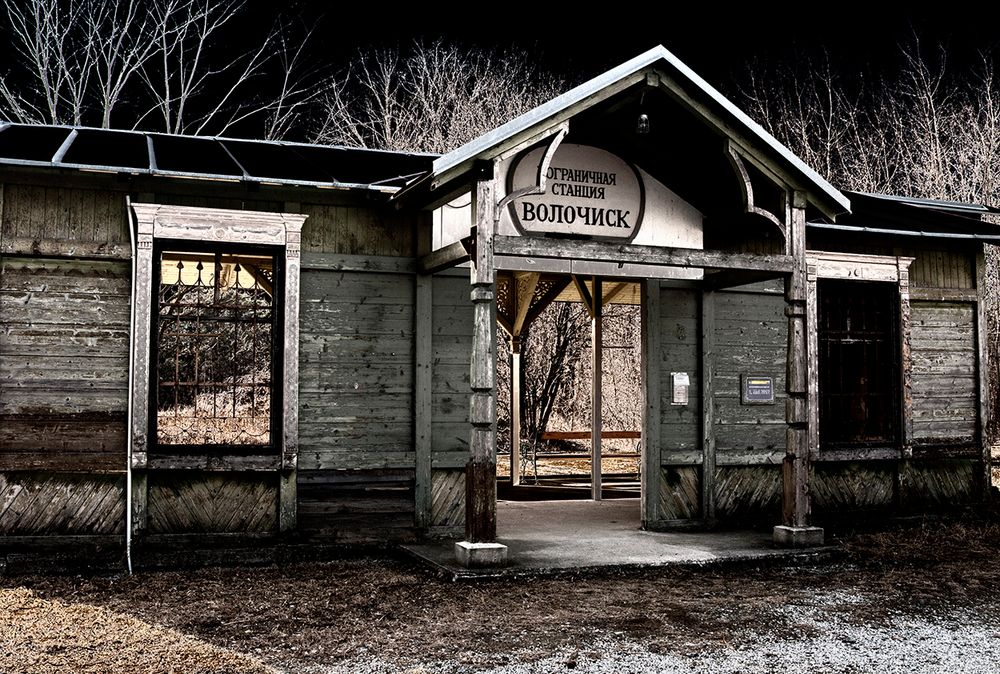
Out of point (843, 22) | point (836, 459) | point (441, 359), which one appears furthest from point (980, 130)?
point (441, 359)

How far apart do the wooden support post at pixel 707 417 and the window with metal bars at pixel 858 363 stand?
1.41 m

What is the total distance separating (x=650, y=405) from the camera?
9812mm

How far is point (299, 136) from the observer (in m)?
25.8

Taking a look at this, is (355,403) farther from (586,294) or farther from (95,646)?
(586,294)

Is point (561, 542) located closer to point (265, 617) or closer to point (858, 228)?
point (265, 617)

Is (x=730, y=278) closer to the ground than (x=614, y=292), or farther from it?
closer to the ground

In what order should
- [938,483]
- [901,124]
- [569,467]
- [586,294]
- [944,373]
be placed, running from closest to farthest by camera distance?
[938,483]
[944,373]
[586,294]
[569,467]
[901,124]

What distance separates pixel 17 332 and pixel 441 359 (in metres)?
3.60

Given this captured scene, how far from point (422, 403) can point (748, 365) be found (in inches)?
141

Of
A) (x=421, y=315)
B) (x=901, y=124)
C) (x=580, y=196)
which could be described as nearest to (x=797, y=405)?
(x=580, y=196)

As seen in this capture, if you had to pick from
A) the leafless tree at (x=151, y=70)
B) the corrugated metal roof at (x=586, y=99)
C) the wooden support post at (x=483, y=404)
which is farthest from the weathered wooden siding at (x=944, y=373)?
the leafless tree at (x=151, y=70)

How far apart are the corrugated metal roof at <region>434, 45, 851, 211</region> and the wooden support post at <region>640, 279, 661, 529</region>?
198 cm

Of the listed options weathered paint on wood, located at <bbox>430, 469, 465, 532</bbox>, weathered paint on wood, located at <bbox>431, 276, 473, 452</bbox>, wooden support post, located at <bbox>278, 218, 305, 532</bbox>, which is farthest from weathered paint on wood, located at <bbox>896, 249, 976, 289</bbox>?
wooden support post, located at <bbox>278, 218, 305, 532</bbox>

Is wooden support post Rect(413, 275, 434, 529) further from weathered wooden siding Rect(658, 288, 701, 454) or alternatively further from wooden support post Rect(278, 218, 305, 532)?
weathered wooden siding Rect(658, 288, 701, 454)
